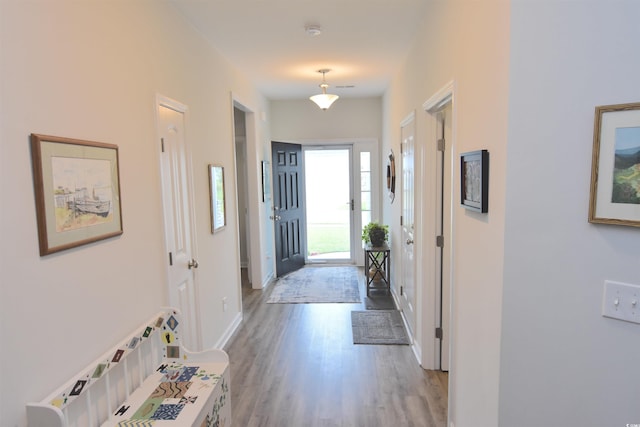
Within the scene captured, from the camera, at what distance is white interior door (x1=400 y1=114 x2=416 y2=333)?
130 inches

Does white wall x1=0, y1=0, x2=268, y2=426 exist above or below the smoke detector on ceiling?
below

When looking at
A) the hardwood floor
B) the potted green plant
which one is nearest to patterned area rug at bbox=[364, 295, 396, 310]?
the hardwood floor

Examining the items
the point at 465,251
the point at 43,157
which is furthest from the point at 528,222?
the point at 43,157

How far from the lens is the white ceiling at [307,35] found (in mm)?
2547

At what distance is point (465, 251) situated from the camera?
189 cm

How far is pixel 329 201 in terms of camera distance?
641 centimetres

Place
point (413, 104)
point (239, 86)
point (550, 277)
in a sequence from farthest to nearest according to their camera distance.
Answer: point (239, 86), point (413, 104), point (550, 277)

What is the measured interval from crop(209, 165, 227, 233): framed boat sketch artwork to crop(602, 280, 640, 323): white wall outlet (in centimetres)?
274

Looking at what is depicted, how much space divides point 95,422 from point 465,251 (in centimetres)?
188

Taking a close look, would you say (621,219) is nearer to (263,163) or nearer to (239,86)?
(239,86)

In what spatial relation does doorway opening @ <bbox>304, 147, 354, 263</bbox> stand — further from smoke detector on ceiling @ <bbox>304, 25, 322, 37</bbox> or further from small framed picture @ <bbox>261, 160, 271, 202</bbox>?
smoke detector on ceiling @ <bbox>304, 25, 322, 37</bbox>

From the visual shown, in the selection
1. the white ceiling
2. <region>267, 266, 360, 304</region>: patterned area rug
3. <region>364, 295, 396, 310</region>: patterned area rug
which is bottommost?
<region>364, 295, 396, 310</region>: patterned area rug

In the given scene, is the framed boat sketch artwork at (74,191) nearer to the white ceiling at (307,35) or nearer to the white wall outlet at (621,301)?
the white ceiling at (307,35)

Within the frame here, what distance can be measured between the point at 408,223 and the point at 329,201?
292 cm
